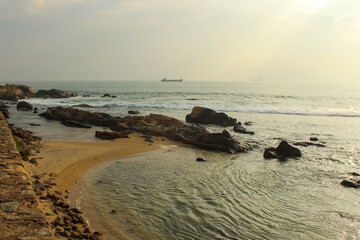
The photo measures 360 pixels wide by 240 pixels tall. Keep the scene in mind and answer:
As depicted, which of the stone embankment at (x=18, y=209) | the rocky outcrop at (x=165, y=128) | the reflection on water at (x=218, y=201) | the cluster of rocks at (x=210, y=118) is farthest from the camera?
the cluster of rocks at (x=210, y=118)

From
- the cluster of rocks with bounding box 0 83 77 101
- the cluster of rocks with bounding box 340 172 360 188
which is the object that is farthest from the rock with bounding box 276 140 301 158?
the cluster of rocks with bounding box 0 83 77 101

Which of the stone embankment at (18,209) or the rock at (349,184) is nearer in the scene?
Answer: the stone embankment at (18,209)

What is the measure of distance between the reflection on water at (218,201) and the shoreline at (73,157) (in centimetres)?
56

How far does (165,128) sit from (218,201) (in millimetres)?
10358

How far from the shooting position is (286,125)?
2289cm

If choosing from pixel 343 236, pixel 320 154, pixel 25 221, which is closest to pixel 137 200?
pixel 25 221

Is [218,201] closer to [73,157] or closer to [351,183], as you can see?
[351,183]

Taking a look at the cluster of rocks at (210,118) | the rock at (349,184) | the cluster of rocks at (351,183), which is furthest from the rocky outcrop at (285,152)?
the cluster of rocks at (210,118)

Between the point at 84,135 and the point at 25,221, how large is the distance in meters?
12.9

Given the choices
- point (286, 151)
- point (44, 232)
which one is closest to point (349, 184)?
point (286, 151)

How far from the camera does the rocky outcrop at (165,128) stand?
13.9m

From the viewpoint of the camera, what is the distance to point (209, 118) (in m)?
22.8

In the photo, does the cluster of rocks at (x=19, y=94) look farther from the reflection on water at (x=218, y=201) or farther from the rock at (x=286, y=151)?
the rock at (x=286, y=151)

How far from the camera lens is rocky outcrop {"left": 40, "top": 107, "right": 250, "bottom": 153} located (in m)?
13.9
